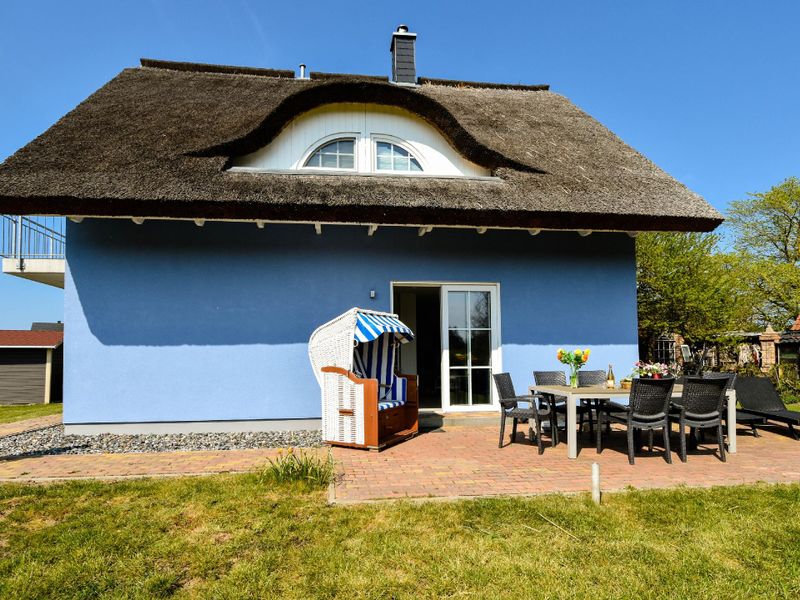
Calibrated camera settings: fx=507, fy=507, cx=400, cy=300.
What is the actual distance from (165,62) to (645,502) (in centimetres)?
1242

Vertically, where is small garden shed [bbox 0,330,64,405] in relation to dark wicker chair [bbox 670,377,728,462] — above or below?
below

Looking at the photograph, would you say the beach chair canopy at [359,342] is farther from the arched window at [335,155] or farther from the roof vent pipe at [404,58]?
the roof vent pipe at [404,58]

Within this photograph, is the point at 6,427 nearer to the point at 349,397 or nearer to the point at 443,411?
the point at 349,397

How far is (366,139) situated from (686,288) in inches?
466

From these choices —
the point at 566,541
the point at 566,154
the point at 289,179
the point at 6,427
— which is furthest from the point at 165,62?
the point at 566,541

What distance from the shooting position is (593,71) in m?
12.4

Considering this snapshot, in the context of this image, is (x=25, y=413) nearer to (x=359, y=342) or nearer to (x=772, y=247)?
(x=359, y=342)

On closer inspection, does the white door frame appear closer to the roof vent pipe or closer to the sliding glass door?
the sliding glass door

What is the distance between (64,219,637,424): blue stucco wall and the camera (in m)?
7.41

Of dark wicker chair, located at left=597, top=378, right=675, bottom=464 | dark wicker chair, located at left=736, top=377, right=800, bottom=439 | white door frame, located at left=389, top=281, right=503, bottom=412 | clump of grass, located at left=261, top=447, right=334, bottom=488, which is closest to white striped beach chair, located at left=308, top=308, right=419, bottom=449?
white door frame, located at left=389, top=281, right=503, bottom=412

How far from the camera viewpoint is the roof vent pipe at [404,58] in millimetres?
11852

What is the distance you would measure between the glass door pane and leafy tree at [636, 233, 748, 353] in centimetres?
995

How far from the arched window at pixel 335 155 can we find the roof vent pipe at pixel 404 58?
13.3 feet

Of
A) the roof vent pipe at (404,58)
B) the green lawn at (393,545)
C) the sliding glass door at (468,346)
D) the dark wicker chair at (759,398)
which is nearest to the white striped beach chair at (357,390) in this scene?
the sliding glass door at (468,346)
